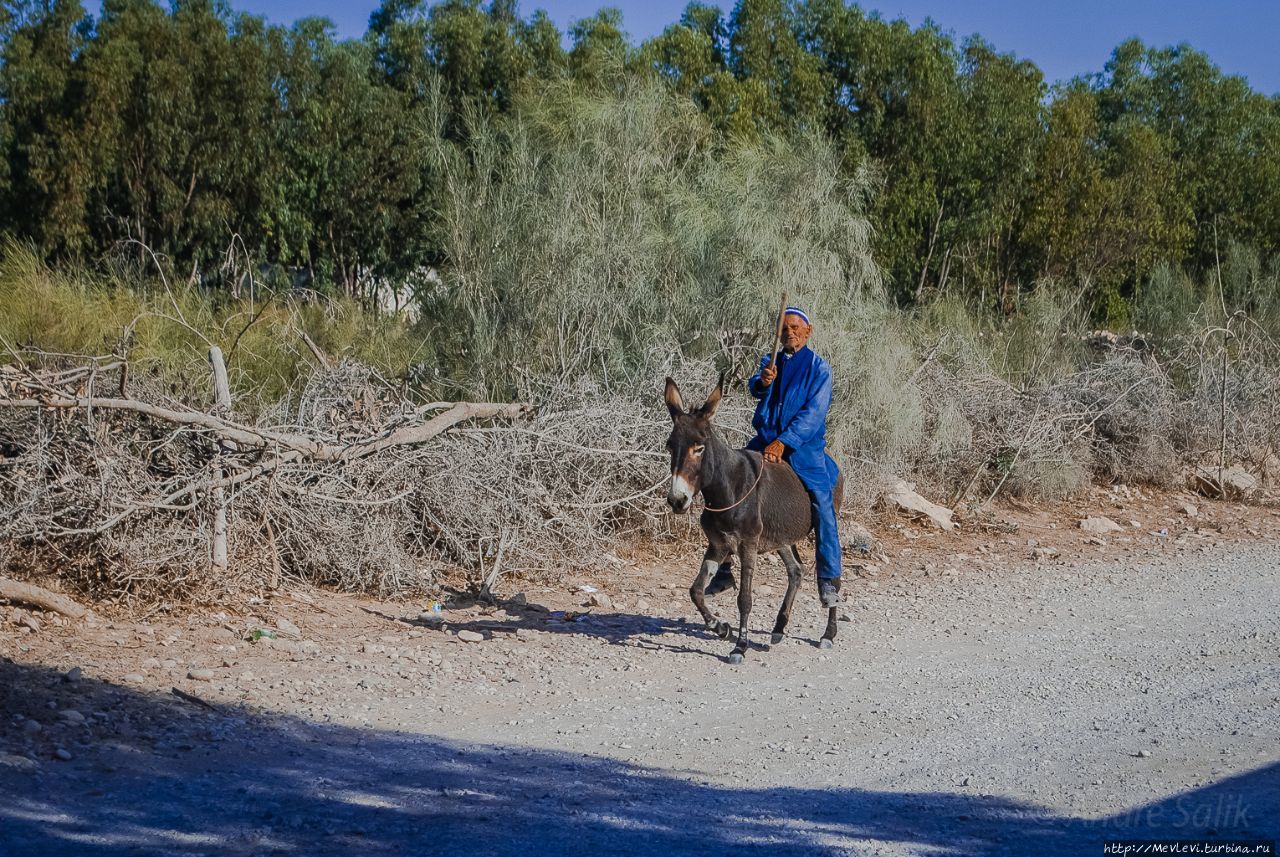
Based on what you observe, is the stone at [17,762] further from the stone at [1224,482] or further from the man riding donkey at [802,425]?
the stone at [1224,482]

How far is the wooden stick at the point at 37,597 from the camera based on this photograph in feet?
24.7

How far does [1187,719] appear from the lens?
21.1ft

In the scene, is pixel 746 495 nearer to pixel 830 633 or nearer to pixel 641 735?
pixel 830 633

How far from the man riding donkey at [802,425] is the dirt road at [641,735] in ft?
1.87

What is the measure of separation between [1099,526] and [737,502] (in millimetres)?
7173

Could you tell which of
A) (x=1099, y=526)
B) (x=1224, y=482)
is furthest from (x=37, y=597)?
(x=1224, y=482)

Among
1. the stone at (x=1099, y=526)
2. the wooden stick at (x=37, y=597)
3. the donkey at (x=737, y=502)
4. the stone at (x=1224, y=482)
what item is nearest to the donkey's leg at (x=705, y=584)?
the donkey at (x=737, y=502)

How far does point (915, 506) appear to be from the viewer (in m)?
13.0

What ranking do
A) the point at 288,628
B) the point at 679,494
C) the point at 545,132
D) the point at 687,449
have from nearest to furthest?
the point at 679,494 → the point at 687,449 → the point at 288,628 → the point at 545,132

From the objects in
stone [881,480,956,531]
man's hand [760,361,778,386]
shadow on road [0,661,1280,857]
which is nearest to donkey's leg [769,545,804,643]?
man's hand [760,361,778,386]

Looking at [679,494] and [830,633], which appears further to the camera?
[830,633]

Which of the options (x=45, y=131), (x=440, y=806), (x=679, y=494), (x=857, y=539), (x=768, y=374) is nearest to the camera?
(x=440, y=806)

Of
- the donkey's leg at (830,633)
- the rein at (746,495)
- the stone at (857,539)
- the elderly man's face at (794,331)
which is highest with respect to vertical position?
the elderly man's face at (794,331)

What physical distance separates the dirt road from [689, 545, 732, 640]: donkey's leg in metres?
0.22
